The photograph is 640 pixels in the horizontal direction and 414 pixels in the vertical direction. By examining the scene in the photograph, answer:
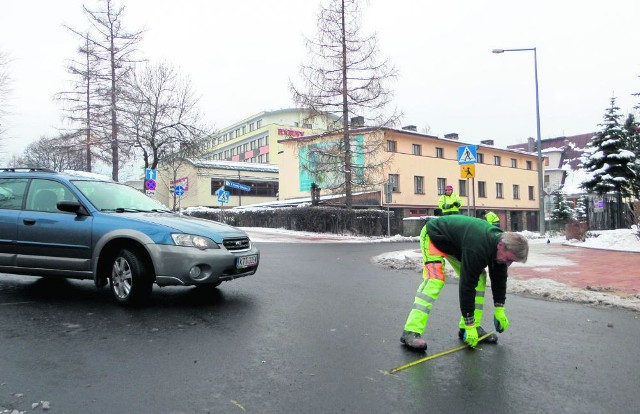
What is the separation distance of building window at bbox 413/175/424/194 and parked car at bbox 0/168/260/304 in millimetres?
32799

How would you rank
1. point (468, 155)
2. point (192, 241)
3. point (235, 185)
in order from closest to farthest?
point (192, 241)
point (468, 155)
point (235, 185)

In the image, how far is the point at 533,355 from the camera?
4.06m

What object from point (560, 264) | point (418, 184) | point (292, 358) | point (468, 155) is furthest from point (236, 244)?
point (418, 184)

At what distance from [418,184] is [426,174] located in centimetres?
122

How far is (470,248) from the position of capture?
3.97 m

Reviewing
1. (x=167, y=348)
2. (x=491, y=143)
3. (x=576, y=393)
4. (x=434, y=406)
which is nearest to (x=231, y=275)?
(x=167, y=348)

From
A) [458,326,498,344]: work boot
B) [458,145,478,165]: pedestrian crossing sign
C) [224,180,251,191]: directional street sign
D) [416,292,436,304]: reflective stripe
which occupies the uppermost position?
[224,180,251,191]: directional street sign

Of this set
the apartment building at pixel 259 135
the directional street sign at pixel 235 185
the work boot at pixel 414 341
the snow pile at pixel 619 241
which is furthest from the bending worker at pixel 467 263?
the apartment building at pixel 259 135

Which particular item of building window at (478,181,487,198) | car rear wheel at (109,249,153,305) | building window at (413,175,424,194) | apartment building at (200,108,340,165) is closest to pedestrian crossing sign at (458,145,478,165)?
car rear wheel at (109,249,153,305)

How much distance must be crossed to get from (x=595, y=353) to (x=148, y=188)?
1979 centimetres

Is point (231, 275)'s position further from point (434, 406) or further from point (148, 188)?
point (148, 188)

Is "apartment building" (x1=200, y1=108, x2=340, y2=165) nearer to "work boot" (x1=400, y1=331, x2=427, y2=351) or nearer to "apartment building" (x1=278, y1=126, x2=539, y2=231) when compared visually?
"apartment building" (x1=278, y1=126, x2=539, y2=231)

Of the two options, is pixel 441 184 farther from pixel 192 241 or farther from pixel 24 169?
pixel 192 241

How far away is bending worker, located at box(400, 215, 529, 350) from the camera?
392 centimetres
